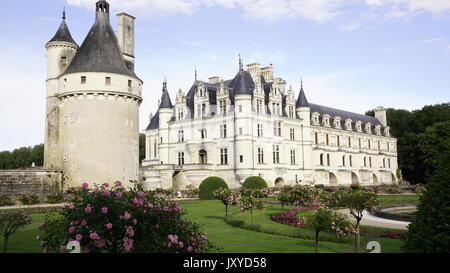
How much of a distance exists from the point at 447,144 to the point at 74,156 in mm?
26873

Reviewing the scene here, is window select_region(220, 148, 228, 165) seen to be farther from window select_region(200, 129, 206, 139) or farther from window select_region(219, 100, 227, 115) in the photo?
window select_region(219, 100, 227, 115)

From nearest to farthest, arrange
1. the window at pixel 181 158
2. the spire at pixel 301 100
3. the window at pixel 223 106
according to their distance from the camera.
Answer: the window at pixel 223 106 → the window at pixel 181 158 → the spire at pixel 301 100

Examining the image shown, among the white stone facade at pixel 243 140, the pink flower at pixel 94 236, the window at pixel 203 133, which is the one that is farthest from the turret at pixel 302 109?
the pink flower at pixel 94 236

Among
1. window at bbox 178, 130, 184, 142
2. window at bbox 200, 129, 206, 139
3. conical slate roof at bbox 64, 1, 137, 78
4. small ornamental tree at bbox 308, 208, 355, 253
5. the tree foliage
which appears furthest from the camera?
the tree foliage

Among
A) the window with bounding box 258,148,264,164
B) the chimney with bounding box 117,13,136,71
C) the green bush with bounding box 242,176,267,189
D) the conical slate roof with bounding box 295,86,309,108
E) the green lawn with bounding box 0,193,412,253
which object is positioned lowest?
the green lawn with bounding box 0,193,412,253

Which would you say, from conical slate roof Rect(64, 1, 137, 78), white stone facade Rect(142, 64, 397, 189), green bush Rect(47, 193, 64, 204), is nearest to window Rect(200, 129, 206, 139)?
white stone facade Rect(142, 64, 397, 189)

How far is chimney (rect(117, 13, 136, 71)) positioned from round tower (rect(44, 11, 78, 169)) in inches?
149

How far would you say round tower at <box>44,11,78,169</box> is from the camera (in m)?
32.6

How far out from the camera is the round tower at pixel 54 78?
32.6 metres

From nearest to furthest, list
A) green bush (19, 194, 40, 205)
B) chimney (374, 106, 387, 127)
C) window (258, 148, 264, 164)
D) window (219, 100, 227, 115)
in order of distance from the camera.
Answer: green bush (19, 194, 40, 205) < window (258, 148, 264, 164) < window (219, 100, 227, 115) < chimney (374, 106, 387, 127)

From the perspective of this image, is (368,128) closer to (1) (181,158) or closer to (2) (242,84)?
(2) (242,84)

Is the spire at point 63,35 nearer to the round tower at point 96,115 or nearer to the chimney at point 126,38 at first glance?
the round tower at point 96,115

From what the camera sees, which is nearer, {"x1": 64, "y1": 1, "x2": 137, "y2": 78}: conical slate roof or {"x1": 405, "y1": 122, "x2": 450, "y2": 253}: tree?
{"x1": 405, "y1": 122, "x2": 450, "y2": 253}: tree
